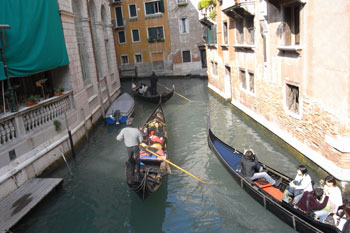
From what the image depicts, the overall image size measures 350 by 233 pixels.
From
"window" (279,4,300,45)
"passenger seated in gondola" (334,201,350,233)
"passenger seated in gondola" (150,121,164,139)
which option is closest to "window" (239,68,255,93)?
"window" (279,4,300,45)

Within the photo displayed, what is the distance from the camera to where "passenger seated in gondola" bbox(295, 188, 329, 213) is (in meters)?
4.10

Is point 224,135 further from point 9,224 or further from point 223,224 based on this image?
point 9,224

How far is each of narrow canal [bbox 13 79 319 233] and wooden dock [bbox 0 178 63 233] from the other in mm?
210

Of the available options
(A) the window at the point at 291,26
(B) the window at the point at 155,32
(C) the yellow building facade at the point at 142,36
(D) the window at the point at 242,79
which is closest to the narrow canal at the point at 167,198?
(D) the window at the point at 242,79

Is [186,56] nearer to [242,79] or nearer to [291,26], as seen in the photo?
[242,79]

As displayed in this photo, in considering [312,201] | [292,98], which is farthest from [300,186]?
[292,98]

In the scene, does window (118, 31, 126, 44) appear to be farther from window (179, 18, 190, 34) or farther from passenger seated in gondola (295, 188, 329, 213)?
passenger seated in gondola (295, 188, 329, 213)

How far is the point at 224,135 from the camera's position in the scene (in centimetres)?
915

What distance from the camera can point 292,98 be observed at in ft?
23.4

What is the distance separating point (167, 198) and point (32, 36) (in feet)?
14.6

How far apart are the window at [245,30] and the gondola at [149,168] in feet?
13.4

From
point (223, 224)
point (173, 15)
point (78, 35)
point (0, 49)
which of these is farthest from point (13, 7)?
point (173, 15)

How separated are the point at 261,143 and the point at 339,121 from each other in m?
3.08

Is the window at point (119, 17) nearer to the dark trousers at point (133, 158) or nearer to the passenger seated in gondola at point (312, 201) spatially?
the dark trousers at point (133, 158)
